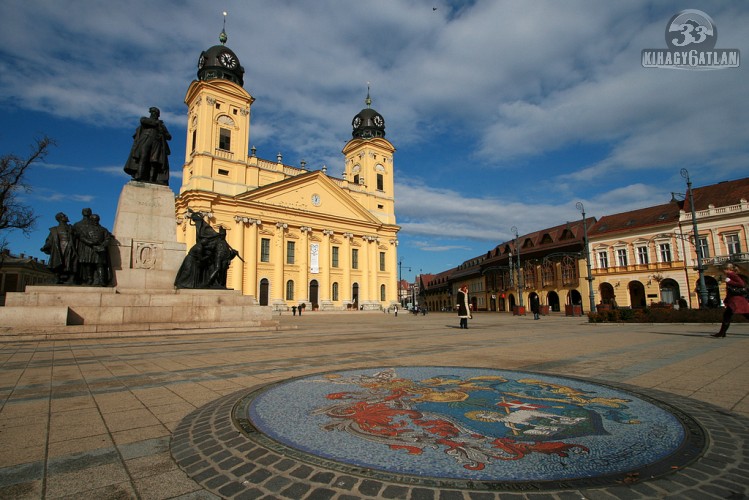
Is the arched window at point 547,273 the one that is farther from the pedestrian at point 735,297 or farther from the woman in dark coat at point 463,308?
the pedestrian at point 735,297

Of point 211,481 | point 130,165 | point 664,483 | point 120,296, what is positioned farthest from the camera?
point 130,165

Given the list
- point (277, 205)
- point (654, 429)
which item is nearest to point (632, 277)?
point (277, 205)

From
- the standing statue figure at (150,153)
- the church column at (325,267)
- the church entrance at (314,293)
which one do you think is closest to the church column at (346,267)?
the church column at (325,267)

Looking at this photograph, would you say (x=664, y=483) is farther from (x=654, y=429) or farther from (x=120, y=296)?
(x=120, y=296)

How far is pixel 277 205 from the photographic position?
42844 mm

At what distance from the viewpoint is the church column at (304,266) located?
43188 millimetres

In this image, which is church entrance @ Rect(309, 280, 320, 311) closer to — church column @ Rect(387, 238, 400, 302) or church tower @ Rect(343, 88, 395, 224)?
church column @ Rect(387, 238, 400, 302)

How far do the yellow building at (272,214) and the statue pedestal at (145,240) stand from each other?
26040mm

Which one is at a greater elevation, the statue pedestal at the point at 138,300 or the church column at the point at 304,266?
the church column at the point at 304,266

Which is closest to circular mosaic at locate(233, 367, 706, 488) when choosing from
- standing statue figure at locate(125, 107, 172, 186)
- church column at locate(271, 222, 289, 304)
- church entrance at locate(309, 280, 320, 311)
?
standing statue figure at locate(125, 107, 172, 186)

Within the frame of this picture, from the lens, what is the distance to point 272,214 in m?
42.6

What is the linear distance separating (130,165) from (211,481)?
1363cm

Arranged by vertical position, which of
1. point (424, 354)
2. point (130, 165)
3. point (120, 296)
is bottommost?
point (424, 354)

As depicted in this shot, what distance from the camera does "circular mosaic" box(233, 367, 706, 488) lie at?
6.94 ft
